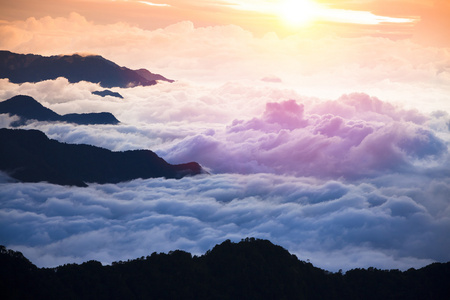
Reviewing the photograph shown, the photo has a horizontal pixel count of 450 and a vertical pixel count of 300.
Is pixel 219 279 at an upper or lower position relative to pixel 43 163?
lower

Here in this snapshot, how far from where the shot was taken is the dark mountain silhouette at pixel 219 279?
82312 mm

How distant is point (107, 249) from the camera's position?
14062cm

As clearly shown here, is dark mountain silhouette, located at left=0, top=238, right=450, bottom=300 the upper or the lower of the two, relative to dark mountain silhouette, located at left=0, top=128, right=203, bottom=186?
lower

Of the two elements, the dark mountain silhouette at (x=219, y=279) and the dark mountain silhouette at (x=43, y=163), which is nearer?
the dark mountain silhouette at (x=219, y=279)

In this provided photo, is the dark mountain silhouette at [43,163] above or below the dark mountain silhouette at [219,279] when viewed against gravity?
above

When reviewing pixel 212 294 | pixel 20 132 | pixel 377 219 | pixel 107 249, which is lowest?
pixel 212 294

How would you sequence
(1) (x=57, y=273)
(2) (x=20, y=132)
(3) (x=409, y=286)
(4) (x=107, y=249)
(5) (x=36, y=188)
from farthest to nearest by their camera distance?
(2) (x=20, y=132) < (5) (x=36, y=188) < (4) (x=107, y=249) < (3) (x=409, y=286) < (1) (x=57, y=273)

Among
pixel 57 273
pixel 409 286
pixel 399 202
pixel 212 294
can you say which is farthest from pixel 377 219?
pixel 57 273

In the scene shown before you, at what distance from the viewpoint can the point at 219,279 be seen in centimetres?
9131

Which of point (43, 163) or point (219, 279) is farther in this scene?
point (43, 163)

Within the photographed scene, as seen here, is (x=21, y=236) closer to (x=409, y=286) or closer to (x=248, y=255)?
(x=248, y=255)

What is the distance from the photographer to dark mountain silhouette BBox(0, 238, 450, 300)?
270 ft

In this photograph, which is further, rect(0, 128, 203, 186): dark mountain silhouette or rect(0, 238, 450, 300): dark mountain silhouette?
rect(0, 128, 203, 186): dark mountain silhouette

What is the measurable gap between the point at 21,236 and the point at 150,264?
6726cm
